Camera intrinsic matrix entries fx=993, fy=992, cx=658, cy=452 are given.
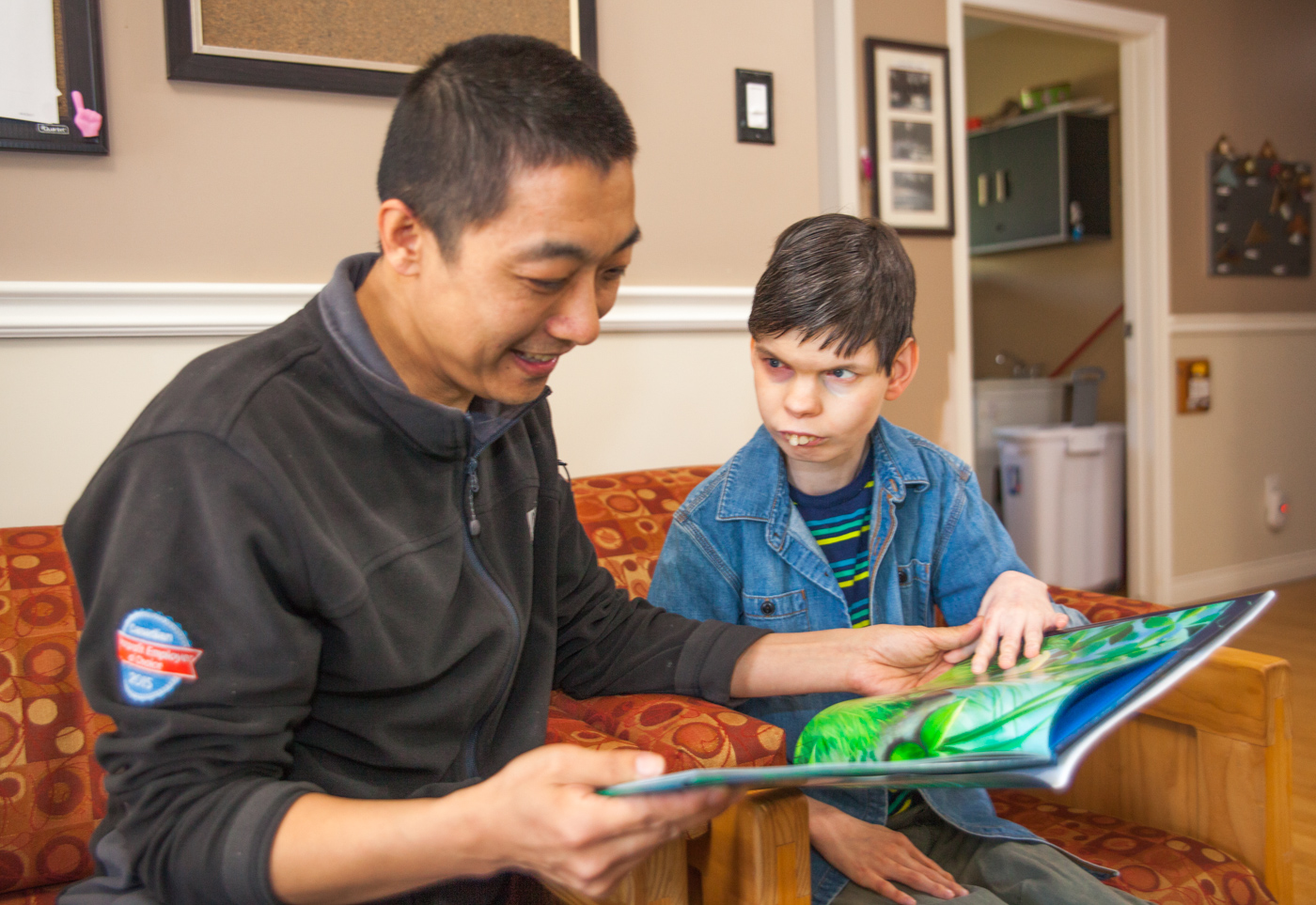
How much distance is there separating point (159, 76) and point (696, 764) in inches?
56.5

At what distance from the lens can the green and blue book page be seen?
0.60m

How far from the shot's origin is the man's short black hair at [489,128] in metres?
0.76

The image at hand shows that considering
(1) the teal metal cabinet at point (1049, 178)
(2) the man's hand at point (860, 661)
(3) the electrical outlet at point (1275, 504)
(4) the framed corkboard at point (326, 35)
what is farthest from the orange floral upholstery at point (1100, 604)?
(1) the teal metal cabinet at point (1049, 178)

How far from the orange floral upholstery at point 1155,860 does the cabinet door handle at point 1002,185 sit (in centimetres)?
416

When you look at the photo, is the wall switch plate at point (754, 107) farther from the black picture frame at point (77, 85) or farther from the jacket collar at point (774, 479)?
the black picture frame at point (77, 85)

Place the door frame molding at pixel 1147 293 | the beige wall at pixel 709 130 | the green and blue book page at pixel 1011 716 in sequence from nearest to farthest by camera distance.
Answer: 1. the green and blue book page at pixel 1011 716
2. the beige wall at pixel 709 130
3. the door frame molding at pixel 1147 293

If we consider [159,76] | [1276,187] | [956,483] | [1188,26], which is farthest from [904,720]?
[1276,187]

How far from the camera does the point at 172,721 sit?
2.16 ft

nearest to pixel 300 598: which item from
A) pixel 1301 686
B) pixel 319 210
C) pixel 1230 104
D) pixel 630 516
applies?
pixel 630 516

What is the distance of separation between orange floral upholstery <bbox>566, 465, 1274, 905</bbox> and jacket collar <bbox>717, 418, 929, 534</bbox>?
0.31 metres

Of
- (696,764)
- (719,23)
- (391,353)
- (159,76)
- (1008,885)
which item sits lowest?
(1008,885)

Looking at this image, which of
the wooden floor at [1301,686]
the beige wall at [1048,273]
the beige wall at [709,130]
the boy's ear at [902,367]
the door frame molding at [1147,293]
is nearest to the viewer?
the boy's ear at [902,367]

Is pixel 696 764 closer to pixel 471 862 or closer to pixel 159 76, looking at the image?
pixel 471 862

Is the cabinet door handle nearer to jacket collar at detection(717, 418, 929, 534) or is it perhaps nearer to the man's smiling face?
jacket collar at detection(717, 418, 929, 534)
